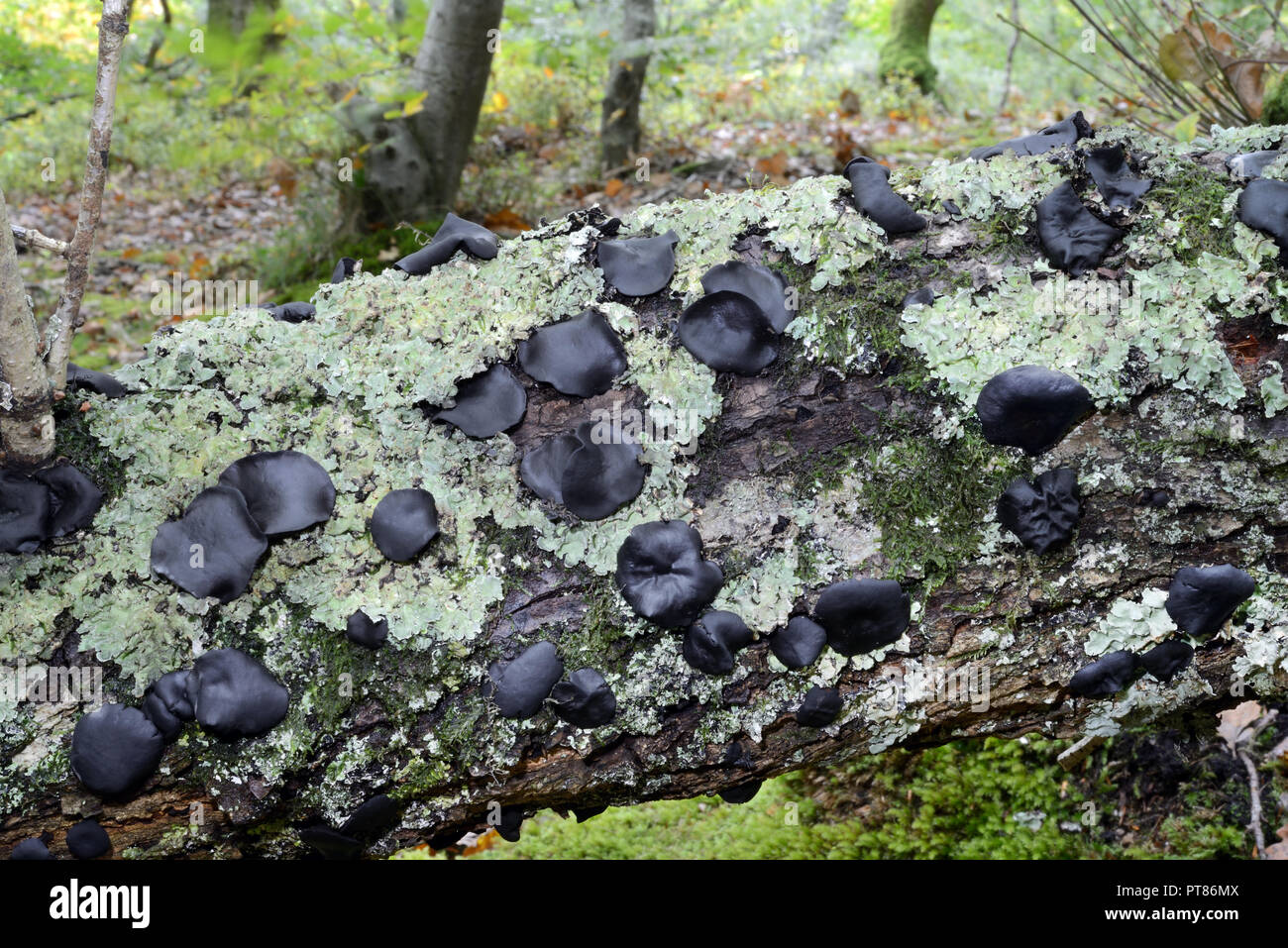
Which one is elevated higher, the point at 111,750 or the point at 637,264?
the point at 637,264

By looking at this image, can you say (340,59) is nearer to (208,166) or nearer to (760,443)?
(208,166)

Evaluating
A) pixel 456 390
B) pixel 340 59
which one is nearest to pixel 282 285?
pixel 340 59

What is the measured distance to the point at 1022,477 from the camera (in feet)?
5.21

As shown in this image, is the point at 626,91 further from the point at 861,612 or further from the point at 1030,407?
the point at 861,612

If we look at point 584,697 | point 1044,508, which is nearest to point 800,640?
point 584,697

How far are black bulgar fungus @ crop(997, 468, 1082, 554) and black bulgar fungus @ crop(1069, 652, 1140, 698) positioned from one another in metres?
0.24

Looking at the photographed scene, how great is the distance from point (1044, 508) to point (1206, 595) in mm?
338

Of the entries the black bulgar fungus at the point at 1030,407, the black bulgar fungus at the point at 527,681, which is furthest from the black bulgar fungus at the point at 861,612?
the black bulgar fungus at the point at 527,681

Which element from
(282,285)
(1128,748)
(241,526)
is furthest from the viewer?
(282,285)

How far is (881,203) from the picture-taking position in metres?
1.71

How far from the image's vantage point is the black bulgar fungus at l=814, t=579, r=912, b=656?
1.54 m

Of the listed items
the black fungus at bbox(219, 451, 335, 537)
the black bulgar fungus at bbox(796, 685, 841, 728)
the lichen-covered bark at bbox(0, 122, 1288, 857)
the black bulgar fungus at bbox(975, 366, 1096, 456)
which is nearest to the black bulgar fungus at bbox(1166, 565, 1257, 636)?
the lichen-covered bark at bbox(0, 122, 1288, 857)
